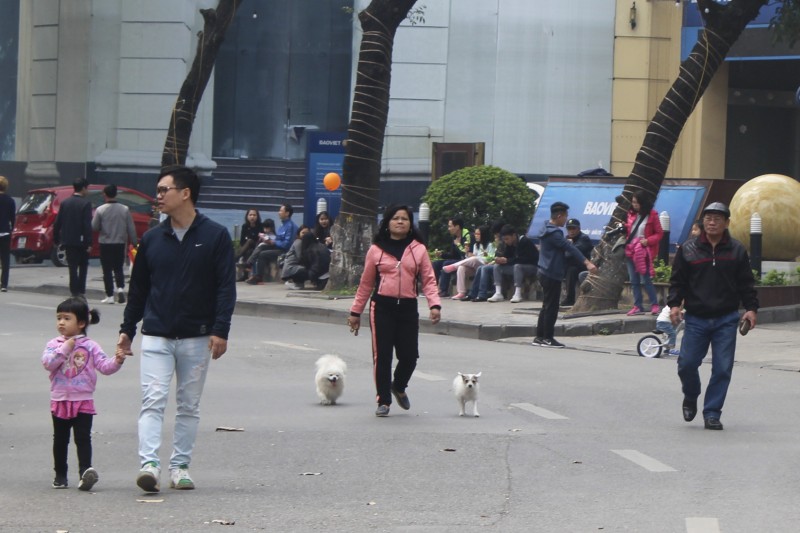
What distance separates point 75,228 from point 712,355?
40.4 ft

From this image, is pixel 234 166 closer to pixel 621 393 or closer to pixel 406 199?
pixel 406 199

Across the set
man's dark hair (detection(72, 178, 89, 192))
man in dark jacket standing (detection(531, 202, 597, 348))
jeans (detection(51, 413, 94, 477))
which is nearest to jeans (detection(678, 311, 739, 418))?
jeans (detection(51, 413, 94, 477))

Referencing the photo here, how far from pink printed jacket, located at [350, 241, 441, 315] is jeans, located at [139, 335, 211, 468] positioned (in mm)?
3357

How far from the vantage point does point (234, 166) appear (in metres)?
35.5

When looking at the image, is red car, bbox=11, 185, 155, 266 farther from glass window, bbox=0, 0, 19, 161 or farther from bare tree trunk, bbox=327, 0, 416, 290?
bare tree trunk, bbox=327, 0, 416, 290

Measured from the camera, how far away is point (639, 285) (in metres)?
20.1

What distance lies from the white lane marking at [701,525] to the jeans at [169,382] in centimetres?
267

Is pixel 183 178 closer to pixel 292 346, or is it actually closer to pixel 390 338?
pixel 390 338

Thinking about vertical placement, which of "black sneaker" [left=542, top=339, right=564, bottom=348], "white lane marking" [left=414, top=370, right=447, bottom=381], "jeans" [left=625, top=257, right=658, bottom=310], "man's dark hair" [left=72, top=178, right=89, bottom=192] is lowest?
"white lane marking" [left=414, top=370, right=447, bottom=381]

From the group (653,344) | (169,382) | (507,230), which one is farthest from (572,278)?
(169,382)

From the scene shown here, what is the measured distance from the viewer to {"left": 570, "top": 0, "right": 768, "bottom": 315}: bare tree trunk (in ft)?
65.8

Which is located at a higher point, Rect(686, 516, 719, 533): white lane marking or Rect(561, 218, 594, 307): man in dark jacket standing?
Rect(561, 218, 594, 307): man in dark jacket standing

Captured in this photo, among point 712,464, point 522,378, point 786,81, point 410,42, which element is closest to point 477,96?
point 410,42

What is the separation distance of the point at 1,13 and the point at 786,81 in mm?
18188
